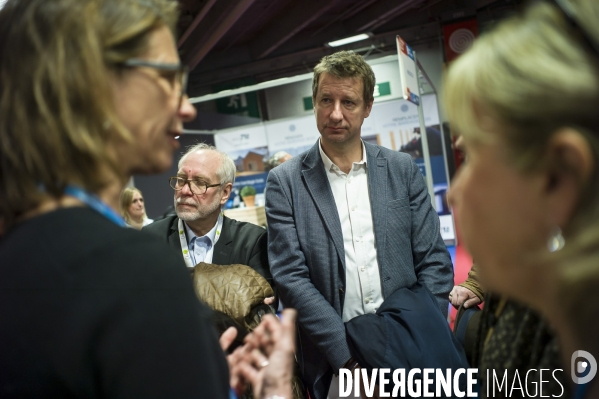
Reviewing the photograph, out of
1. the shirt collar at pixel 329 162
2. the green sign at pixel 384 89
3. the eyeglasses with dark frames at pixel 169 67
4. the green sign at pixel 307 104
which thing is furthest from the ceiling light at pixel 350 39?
the eyeglasses with dark frames at pixel 169 67

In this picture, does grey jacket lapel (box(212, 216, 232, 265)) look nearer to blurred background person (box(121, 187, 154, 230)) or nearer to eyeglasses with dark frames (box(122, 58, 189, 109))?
eyeglasses with dark frames (box(122, 58, 189, 109))

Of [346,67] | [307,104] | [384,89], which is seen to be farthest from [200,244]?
[307,104]

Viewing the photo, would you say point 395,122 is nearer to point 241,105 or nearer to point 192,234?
point 241,105

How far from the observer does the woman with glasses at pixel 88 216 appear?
64 centimetres

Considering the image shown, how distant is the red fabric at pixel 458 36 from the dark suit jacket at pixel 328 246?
340 inches

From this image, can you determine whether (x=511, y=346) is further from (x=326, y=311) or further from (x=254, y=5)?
(x=254, y=5)

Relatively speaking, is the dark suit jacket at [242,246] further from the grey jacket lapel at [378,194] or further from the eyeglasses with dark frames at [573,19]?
the eyeglasses with dark frames at [573,19]

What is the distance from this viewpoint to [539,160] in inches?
27.4

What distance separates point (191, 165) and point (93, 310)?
7.87ft

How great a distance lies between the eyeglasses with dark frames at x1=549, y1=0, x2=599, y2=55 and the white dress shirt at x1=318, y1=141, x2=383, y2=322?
5.03 ft

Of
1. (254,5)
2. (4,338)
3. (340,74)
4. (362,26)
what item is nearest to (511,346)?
(4,338)

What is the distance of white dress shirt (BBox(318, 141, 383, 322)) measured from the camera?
216cm

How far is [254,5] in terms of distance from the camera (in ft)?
30.0

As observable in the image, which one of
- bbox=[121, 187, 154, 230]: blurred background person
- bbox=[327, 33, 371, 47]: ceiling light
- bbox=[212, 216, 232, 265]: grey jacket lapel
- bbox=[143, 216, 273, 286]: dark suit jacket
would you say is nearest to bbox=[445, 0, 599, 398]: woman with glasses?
bbox=[143, 216, 273, 286]: dark suit jacket
